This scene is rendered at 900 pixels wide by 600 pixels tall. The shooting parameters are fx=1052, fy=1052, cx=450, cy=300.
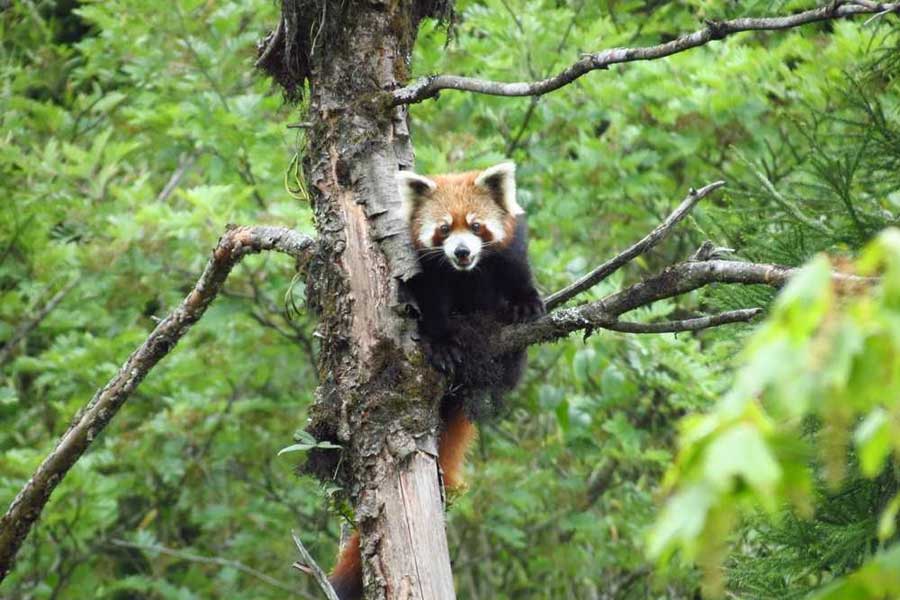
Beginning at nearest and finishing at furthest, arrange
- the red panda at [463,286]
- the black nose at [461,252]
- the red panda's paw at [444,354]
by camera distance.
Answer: the red panda's paw at [444,354] → the red panda at [463,286] → the black nose at [461,252]

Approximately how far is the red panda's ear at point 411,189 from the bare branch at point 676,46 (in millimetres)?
452

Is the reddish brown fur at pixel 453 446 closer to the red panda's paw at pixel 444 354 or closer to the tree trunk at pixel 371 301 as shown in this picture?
the red panda's paw at pixel 444 354

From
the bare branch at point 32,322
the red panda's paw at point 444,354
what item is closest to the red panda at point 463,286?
the red panda's paw at point 444,354

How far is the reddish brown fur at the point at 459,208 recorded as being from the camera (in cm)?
423

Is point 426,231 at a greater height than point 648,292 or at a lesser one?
greater

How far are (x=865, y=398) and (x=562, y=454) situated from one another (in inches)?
248

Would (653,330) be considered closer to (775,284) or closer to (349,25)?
(775,284)

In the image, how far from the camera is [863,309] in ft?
3.63

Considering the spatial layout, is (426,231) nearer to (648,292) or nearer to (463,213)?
(463,213)

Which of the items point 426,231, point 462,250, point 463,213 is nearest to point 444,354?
point 462,250

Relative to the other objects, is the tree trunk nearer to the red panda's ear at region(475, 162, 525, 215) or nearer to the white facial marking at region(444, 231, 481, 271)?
the white facial marking at region(444, 231, 481, 271)

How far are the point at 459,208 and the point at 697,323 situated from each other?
174cm

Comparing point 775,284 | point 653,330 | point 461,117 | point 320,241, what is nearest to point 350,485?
point 320,241

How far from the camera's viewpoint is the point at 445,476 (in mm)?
3822
